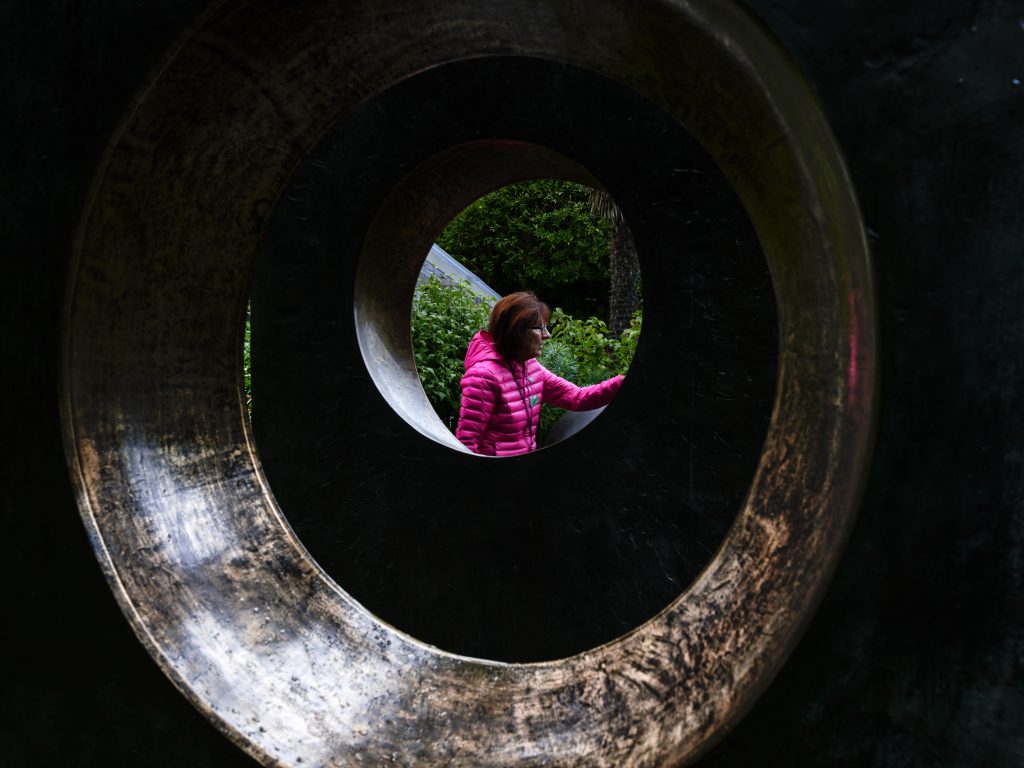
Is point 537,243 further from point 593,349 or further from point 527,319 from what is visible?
point 527,319

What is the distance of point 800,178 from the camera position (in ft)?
5.84

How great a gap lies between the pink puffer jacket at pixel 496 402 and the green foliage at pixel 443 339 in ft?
8.20

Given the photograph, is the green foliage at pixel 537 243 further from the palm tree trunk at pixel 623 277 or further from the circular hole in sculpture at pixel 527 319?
the palm tree trunk at pixel 623 277

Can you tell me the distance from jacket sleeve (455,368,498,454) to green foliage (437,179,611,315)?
1505 cm

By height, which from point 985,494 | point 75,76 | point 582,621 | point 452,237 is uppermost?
point 452,237

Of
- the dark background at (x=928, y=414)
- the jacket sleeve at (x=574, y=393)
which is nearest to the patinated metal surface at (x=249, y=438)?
the dark background at (x=928, y=414)

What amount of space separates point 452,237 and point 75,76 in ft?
60.2

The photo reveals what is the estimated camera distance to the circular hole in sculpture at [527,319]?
5.04m

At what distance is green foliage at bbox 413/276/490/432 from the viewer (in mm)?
8016

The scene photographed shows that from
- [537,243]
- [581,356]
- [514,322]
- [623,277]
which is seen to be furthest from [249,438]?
[537,243]

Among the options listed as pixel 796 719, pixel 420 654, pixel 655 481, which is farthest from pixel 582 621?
pixel 796 719

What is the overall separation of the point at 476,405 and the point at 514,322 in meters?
0.52

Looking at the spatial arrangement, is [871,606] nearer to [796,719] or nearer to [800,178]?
[796,719]

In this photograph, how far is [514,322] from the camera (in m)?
4.90
